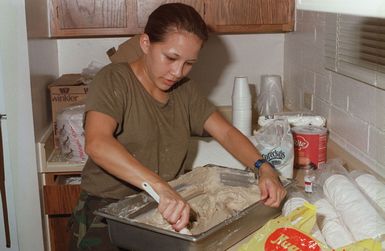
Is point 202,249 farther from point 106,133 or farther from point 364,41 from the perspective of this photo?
point 364,41

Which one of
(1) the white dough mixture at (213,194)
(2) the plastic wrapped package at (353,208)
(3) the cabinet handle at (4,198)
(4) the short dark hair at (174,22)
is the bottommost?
(3) the cabinet handle at (4,198)

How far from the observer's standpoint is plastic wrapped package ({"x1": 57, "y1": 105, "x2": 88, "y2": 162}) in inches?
81.5

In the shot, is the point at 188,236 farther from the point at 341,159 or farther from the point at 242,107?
the point at 242,107

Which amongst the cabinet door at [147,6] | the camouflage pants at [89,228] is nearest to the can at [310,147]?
the camouflage pants at [89,228]

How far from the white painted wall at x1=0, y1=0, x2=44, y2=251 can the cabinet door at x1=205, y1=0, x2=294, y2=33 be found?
31.8 inches

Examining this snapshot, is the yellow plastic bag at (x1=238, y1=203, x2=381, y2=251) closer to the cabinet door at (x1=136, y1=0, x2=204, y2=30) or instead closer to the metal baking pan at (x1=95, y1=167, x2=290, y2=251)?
the metal baking pan at (x1=95, y1=167, x2=290, y2=251)

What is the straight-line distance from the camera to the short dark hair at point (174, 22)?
1.54 m

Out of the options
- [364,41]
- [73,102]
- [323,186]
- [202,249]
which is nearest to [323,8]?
[202,249]

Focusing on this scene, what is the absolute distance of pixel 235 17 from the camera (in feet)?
7.64

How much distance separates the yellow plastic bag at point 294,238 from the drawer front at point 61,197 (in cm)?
116

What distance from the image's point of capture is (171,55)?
1.55m

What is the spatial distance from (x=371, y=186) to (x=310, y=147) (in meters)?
0.45

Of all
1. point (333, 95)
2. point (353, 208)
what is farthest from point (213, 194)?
point (333, 95)

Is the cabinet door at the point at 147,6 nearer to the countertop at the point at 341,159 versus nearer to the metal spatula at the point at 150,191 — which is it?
the countertop at the point at 341,159
